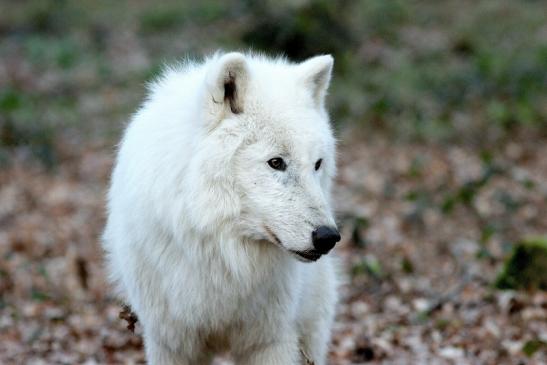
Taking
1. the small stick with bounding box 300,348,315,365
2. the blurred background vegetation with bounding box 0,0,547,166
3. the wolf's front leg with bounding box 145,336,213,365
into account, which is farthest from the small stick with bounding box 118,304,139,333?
the blurred background vegetation with bounding box 0,0,547,166

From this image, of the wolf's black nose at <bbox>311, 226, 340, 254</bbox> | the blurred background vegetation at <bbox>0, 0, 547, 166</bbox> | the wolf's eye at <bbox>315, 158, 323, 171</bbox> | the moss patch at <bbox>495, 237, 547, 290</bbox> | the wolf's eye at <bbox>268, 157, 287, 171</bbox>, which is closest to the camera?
the wolf's black nose at <bbox>311, 226, 340, 254</bbox>

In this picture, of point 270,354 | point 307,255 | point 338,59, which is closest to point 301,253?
point 307,255

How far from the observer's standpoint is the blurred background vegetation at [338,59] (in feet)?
37.9

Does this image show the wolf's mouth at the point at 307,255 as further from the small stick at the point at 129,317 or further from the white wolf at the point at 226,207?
the small stick at the point at 129,317

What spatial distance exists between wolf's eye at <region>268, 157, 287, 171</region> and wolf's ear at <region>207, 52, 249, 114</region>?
1.02 feet

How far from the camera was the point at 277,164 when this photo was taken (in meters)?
3.57

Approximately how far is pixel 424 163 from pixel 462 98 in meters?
2.33

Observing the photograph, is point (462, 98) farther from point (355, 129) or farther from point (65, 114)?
point (65, 114)

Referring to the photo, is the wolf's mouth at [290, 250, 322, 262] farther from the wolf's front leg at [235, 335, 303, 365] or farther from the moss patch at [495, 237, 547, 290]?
the moss patch at [495, 237, 547, 290]

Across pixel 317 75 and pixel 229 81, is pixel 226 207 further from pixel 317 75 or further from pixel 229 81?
pixel 317 75

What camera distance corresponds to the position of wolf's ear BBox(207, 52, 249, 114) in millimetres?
3504

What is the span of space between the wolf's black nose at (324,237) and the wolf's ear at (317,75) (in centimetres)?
89

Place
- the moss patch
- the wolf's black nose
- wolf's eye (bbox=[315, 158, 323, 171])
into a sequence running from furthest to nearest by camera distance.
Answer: the moss patch
wolf's eye (bbox=[315, 158, 323, 171])
the wolf's black nose

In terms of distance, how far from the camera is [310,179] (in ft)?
11.8
